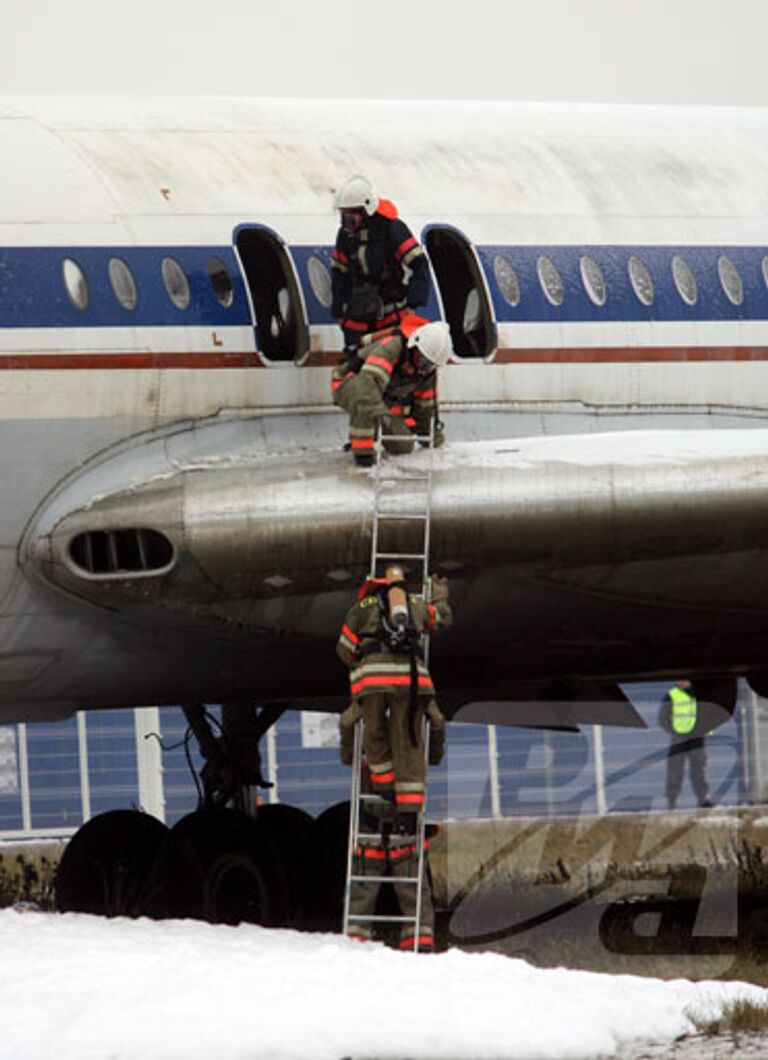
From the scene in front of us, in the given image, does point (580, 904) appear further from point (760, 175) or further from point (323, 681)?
point (760, 175)

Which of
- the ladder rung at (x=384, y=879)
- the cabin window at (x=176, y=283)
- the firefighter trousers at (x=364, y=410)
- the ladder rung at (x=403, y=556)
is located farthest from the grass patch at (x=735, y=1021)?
the cabin window at (x=176, y=283)

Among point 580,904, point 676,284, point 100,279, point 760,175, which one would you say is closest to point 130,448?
point 100,279

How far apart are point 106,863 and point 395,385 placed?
600 centimetres

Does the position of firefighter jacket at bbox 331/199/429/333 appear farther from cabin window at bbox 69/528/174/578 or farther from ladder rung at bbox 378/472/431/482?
cabin window at bbox 69/528/174/578

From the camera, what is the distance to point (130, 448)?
1717 cm

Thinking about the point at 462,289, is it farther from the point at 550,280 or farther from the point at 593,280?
the point at 593,280

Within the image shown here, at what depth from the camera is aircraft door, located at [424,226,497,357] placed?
61.1ft

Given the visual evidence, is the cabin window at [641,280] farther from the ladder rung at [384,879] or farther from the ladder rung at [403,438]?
the ladder rung at [384,879]

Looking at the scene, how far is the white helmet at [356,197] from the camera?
1734 cm

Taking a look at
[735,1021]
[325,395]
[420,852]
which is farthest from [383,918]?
[325,395]

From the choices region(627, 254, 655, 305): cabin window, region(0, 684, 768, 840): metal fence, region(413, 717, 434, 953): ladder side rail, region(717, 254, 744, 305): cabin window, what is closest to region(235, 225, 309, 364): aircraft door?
region(627, 254, 655, 305): cabin window

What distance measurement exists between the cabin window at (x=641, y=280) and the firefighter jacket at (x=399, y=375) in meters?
2.31

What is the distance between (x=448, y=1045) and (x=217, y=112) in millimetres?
9255

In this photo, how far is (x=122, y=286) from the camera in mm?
17312
